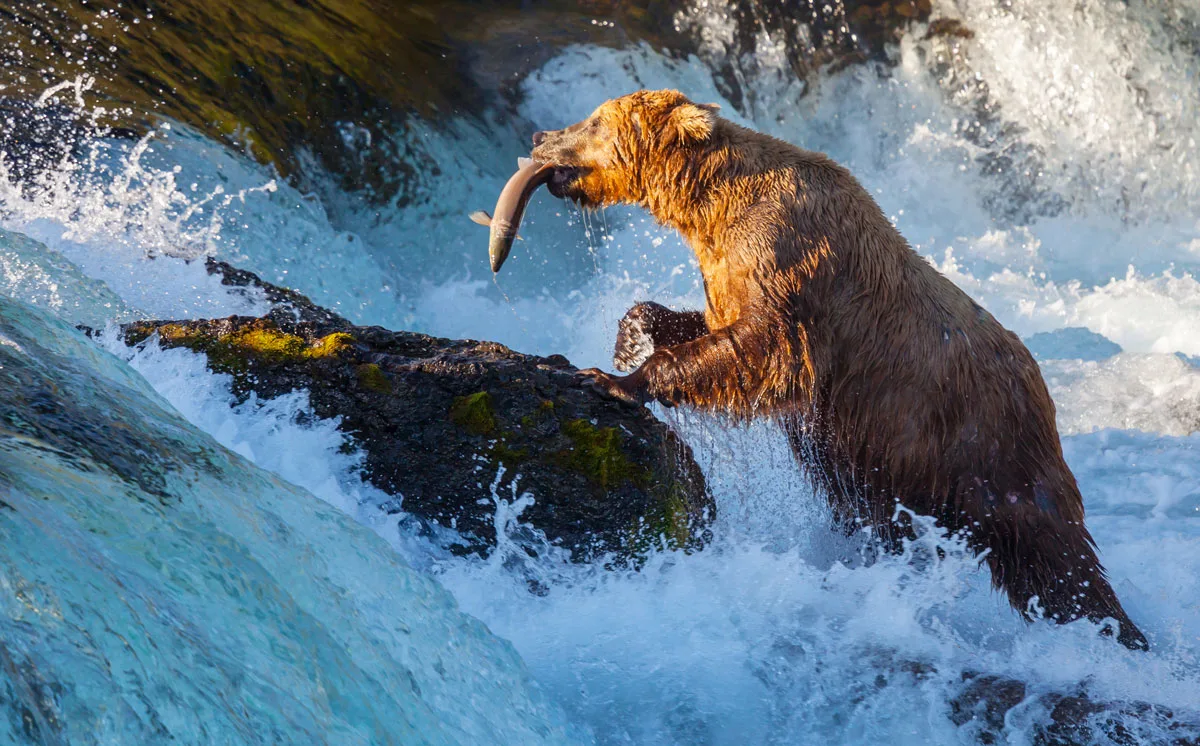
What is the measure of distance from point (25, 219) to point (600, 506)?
4.36m

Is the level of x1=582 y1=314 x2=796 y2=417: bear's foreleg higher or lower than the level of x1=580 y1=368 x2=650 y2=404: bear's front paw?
higher


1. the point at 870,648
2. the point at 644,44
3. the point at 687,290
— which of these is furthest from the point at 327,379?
the point at 644,44

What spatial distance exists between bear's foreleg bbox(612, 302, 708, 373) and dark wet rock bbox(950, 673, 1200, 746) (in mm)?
1846

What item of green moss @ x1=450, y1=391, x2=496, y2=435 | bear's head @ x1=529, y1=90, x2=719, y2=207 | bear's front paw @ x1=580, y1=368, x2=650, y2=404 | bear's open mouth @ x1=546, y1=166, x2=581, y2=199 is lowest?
green moss @ x1=450, y1=391, x2=496, y2=435

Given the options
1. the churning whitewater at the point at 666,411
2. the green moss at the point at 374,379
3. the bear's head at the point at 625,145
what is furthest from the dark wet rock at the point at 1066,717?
the bear's head at the point at 625,145

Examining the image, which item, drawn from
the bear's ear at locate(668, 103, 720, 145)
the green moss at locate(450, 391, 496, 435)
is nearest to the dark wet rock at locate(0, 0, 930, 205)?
the bear's ear at locate(668, 103, 720, 145)

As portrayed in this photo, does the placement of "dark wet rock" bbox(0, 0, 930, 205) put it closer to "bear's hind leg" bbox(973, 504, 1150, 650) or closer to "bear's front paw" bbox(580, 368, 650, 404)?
"bear's front paw" bbox(580, 368, 650, 404)

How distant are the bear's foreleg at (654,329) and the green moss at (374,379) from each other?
1215mm

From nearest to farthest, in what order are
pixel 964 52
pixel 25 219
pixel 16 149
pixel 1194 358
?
pixel 25 219, pixel 16 149, pixel 1194 358, pixel 964 52

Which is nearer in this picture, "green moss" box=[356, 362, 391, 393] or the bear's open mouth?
"green moss" box=[356, 362, 391, 393]

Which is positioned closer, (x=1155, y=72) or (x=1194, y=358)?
(x=1194, y=358)

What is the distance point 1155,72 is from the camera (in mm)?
10867

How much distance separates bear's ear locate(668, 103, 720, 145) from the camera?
4781mm

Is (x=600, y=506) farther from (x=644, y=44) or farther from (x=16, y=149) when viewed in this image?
(x=644, y=44)
